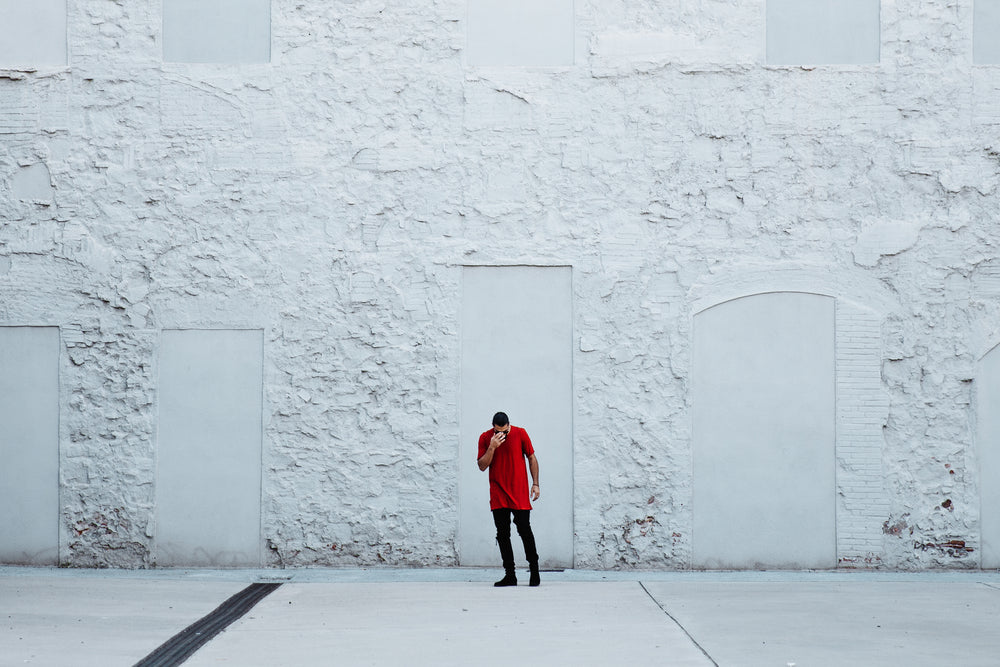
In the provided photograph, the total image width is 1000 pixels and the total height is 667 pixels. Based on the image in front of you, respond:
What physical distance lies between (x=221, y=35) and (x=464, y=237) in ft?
10.4

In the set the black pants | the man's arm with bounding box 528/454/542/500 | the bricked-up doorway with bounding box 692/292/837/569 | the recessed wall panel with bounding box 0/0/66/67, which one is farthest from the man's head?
the recessed wall panel with bounding box 0/0/66/67

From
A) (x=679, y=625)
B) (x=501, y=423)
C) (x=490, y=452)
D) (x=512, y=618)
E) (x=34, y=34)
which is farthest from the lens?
(x=34, y=34)

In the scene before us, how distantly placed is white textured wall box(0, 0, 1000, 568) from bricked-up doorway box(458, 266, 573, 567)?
0.44 feet

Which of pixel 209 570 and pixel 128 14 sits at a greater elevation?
pixel 128 14

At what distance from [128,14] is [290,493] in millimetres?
5015

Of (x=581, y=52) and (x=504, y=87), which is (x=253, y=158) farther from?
(x=581, y=52)

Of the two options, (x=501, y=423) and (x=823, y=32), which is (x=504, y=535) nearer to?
(x=501, y=423)

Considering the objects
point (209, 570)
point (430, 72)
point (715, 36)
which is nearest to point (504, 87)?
point (430, 72)

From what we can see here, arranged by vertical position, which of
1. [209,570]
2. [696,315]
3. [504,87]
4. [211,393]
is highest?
[504,87]

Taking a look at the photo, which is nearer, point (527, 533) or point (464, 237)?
point (527, 533)

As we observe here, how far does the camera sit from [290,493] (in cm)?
1134

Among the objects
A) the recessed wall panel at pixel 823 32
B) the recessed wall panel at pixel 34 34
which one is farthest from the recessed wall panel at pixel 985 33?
the recessed wall panel at pixel 34 34

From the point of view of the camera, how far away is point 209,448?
1138cm

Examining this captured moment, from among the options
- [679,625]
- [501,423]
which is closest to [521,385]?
[501,423]
